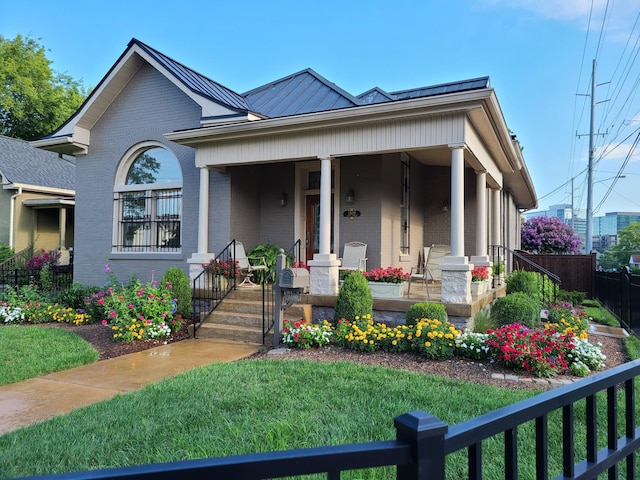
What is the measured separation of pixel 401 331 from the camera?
228 inches

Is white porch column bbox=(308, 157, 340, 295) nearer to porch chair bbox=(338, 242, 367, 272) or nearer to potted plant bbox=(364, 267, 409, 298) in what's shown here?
potted plant bbox=(364, 267, 409, 298)

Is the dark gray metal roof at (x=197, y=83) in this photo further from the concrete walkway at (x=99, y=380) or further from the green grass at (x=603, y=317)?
the green grass at (x=603, y=317)

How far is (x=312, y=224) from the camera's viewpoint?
1016 centimetres

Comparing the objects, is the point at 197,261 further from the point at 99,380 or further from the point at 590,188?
the point at 590,188

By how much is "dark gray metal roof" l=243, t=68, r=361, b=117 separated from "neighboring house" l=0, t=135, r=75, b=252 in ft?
27.8

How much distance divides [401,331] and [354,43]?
42.3 feet

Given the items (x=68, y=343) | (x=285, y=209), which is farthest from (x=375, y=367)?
(x=285, y=209)

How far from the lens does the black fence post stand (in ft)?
3.10

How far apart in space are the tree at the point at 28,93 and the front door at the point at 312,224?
70.8ft

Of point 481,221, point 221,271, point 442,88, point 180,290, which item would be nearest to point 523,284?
point 481,221

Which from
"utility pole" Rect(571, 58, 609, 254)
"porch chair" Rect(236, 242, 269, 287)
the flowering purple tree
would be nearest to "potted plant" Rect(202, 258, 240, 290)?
"porch chair" Rect(236, 242, 269, 287)

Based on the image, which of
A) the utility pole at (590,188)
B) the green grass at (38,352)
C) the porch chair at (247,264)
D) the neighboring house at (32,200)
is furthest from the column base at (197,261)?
the utility pole at (590,188)

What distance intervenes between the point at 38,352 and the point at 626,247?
59.3 metres

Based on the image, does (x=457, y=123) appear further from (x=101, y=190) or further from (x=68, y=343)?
(x=101, y=190)
